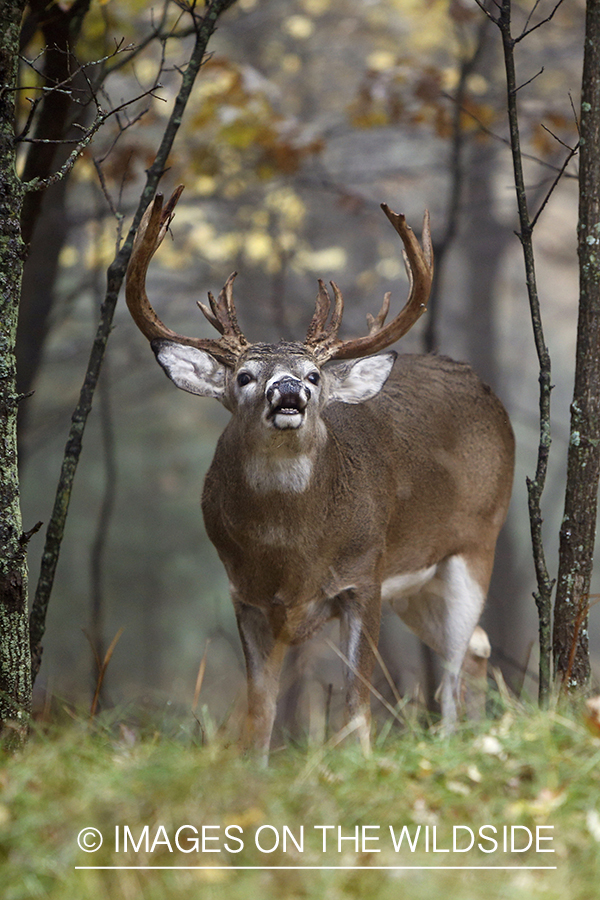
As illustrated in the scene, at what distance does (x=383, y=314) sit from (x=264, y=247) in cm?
686

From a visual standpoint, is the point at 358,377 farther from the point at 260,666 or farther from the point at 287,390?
the point at 260,666

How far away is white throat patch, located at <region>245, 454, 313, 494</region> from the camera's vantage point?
4.15 m

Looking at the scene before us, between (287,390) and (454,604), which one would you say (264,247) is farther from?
(287,390)

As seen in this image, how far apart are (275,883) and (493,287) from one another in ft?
32.8

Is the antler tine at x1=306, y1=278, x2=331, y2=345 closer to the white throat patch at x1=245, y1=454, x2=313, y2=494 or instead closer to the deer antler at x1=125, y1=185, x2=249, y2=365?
the deer antler at x1=125, y1=185, x2=249, y2=365

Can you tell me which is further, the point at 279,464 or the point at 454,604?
the point at 454,604

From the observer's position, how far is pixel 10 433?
3.48 metres

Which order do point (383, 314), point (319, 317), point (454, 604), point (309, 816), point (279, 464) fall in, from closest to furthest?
point (309, 816) < point (279, 464) < point (319, 317) < point (383, 314) < point (454, 604)

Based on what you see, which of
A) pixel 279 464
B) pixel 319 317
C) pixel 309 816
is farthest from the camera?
pixel 319 317

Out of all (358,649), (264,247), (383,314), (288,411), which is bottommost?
(358,649)

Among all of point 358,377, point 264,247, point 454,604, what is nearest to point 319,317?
point 358,377

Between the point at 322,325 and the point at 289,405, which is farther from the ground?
the point at 322,325

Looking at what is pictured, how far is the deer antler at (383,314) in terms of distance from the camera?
4469 mm

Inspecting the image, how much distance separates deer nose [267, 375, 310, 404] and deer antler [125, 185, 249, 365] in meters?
0.61
